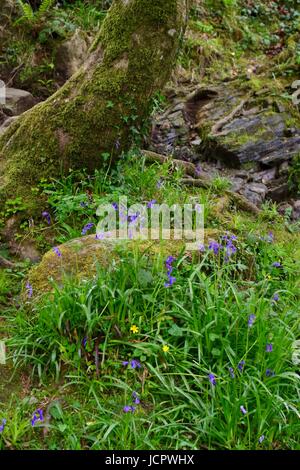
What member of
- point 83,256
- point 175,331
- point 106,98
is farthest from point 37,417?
point 106,98

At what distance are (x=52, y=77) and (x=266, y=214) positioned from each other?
390cm

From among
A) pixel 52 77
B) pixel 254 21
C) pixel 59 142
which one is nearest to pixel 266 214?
pixel 59 142

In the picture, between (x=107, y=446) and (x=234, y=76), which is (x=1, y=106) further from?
(x=107, y=446)

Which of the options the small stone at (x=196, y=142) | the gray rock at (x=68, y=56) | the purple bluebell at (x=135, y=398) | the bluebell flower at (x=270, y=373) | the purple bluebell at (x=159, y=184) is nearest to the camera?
the purple bluebell at (x=135, y=398)

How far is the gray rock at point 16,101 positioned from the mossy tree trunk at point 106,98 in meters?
2.16

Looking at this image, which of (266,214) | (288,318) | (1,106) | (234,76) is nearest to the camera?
(288,318)

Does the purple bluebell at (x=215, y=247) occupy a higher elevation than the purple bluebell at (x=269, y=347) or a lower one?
higher

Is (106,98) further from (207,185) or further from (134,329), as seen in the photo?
(134,329)

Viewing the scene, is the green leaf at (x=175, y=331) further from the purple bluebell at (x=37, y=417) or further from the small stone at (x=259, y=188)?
the small stone at (x=259, y=188)

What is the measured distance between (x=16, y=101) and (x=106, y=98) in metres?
2.70

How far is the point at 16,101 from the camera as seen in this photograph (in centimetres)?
684

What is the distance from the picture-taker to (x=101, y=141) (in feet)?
15.3

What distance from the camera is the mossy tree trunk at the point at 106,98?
4.51 metres

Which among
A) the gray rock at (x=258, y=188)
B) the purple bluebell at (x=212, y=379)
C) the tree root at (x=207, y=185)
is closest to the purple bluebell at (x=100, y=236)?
the purple bluebell at (x=212, y=379)
